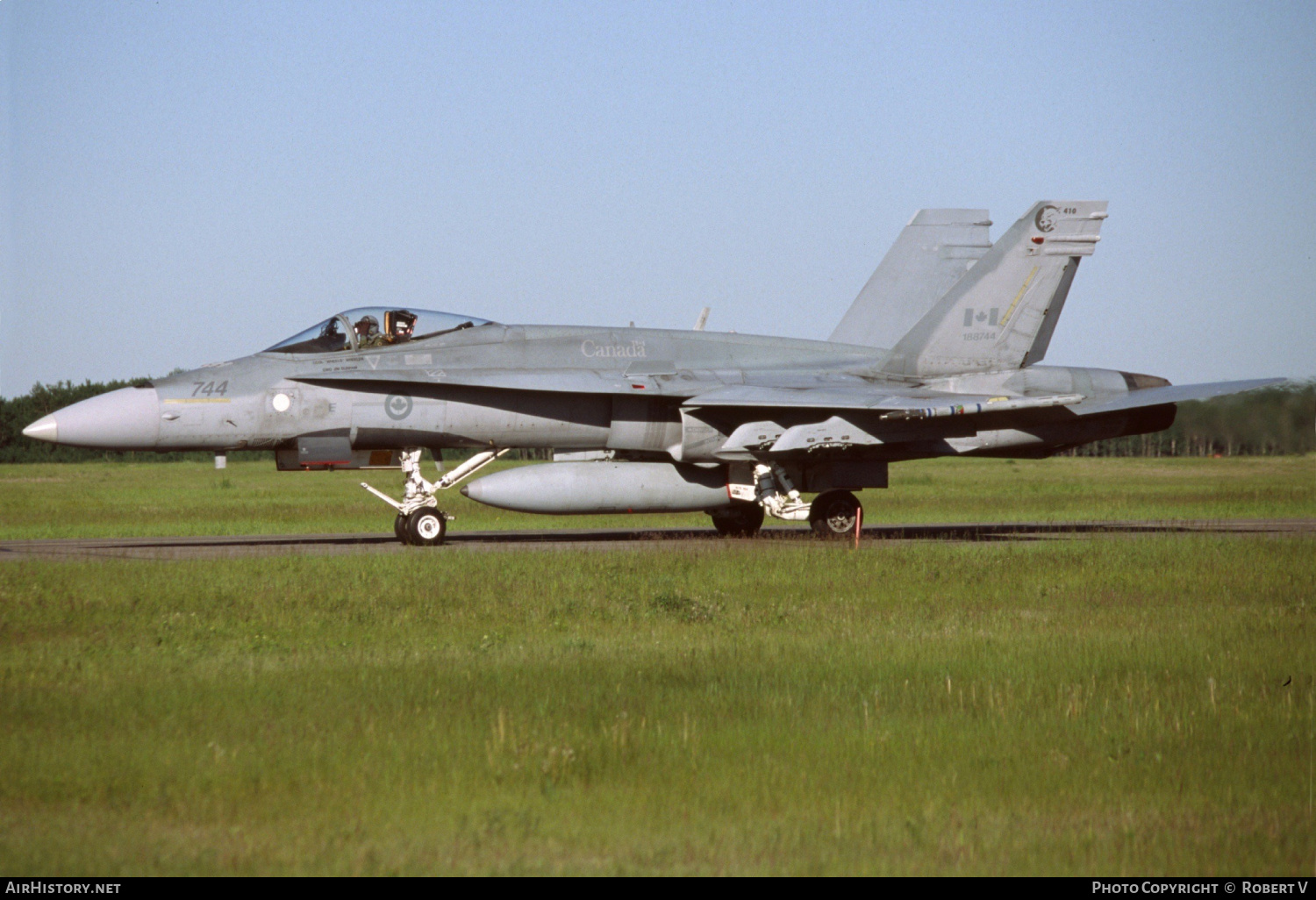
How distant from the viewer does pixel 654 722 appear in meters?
6.38

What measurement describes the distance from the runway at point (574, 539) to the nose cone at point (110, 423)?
134 cm

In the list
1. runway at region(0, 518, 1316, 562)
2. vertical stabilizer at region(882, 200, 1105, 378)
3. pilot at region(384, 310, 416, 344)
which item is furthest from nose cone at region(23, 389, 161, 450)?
vertical stabilizer at region(882, 200, 1105, 378)

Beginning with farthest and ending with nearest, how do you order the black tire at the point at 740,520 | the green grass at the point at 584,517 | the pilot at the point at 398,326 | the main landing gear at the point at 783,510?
the green grass at the point at 584,517 < the black tire at the point at 740,520 < the main landing gear at the point at 783,510 < the pilot at the point at 398,326

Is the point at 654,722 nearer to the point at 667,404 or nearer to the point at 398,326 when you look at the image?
the point at 667,404

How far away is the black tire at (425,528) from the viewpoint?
16.8 meters

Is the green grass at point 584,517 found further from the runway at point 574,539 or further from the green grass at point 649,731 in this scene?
the green grass at point 649,731

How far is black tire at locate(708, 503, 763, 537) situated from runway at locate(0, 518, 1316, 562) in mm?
225

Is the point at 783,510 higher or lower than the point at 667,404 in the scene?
lower

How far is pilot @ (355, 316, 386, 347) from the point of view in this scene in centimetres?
1683

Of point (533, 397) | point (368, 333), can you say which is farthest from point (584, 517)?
point (368, 333)

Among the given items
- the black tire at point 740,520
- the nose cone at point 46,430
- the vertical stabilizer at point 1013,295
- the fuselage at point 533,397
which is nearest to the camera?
the nose cone at point 46,430

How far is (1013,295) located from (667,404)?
202 inches

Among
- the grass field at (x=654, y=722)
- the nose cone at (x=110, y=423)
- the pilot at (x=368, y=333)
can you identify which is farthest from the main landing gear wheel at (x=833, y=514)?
the nose cone at (x=110, y=423)

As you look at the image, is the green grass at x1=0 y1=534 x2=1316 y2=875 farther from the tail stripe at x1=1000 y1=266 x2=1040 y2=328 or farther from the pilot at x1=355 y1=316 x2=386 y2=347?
the tail stripe at x1=1000 y1=266 x2=1040 y2=328
